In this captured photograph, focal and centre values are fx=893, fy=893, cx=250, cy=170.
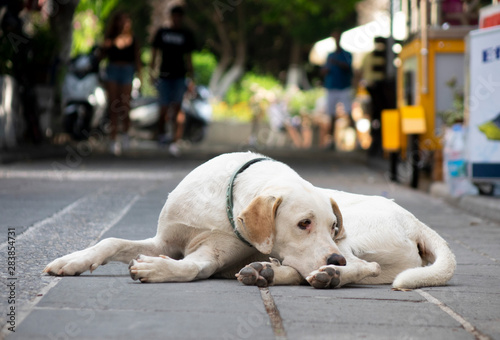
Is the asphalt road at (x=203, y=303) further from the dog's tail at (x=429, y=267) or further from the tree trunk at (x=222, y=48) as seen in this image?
the tree trunk at (x=222, y=48)


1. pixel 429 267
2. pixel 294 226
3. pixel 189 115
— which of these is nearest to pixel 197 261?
pixel 294 226

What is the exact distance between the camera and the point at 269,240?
4.28 meters

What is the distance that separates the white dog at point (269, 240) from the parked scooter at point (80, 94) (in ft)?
45.2

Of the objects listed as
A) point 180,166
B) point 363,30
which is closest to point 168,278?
point 180,166

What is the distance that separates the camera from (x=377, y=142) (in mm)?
16172

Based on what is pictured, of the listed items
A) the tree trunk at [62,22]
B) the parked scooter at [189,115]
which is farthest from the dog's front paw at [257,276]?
the parked scooter at [189,115]

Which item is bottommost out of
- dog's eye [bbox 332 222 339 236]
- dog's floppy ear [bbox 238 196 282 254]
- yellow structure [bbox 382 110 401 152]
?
yellow structure [bbox 382 110 401 152]

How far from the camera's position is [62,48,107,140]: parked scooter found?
1811cm

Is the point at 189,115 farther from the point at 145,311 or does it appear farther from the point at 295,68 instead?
the point at 145,311

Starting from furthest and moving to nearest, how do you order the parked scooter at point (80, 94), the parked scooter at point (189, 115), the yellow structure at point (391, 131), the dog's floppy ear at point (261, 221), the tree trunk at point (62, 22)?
the parked scooter at point (189, 115), the tree trunk at point (62, 22), the parked scooter at point (80, 94), the yellow structure at point (391, 131), the dog's floppy ear at point (261, 221)

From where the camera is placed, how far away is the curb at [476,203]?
8195 millimetres

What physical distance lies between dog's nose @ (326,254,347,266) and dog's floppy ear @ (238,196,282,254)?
28cm

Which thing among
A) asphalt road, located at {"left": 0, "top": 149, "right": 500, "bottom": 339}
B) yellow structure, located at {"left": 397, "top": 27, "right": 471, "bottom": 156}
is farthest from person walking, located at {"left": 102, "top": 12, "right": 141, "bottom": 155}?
asphalt road, located at {"left": 0, "top": 149, "right": 500, "bottom": 339}

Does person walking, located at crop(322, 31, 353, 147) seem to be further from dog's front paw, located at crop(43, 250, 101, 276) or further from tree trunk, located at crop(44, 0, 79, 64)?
dog's front paw, located at crop(43, 250, 101, 276)
